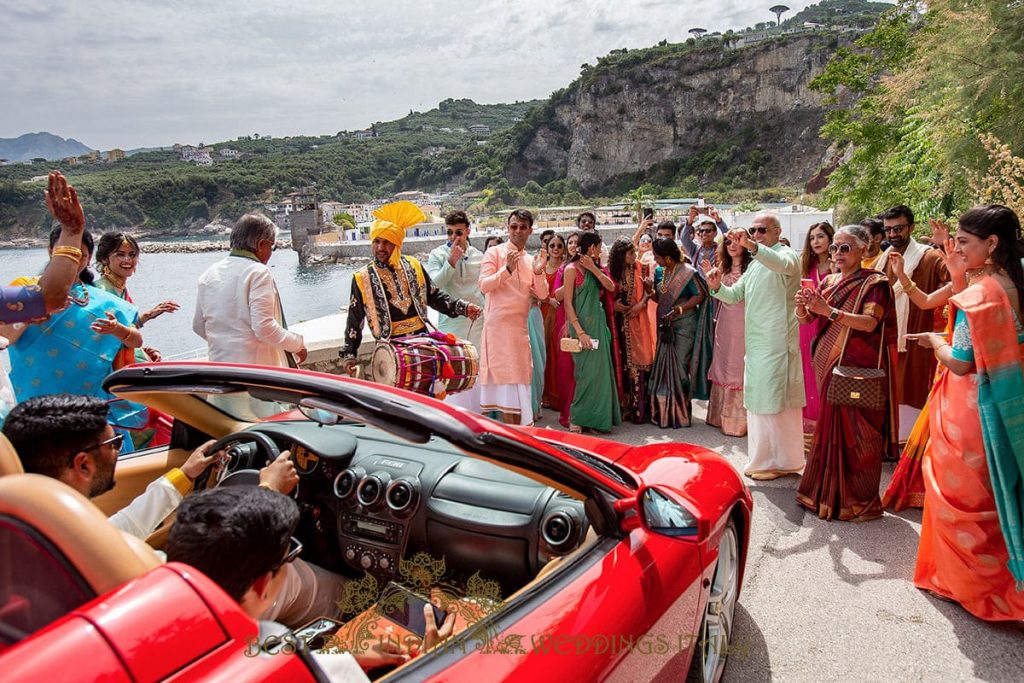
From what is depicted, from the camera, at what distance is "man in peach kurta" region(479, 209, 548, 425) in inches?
233

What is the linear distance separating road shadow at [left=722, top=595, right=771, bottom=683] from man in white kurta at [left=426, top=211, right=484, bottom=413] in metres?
3.19

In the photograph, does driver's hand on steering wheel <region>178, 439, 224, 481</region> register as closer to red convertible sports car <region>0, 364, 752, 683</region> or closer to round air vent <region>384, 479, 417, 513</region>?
red convertible sports car <region>0, 364, 752, 683</region>

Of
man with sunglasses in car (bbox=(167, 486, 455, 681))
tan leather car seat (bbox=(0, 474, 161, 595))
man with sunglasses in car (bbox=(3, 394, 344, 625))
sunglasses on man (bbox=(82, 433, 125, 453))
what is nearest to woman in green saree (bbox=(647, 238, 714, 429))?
man with sunglasses in car (bbox=(3, 394, 344, 625))

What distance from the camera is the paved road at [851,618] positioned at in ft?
8.79

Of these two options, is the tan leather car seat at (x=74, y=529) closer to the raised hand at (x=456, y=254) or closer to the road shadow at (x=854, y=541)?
the road shadow at (x=854, y=541)

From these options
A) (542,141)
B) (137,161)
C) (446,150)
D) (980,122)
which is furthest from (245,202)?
(542,141)

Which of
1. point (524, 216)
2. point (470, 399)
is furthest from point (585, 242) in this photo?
point (470, 399)

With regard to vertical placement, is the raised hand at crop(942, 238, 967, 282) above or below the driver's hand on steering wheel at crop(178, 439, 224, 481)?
above

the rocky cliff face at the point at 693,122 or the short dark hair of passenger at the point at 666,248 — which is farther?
the rocky cliff face at the point at 693,122

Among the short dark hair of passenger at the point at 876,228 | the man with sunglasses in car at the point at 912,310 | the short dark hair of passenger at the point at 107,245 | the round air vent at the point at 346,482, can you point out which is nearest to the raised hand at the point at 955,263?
the man with sunglasses in car at the point at 912,310

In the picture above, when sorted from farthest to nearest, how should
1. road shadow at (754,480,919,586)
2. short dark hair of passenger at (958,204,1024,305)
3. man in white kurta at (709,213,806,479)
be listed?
man in white kurta at (709,213,806,479)
road shadow at (754,480,919,586)
short dark hair of passenger at (958,204,1024,305)

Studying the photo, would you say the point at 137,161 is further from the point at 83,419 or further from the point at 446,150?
the point at 83,419

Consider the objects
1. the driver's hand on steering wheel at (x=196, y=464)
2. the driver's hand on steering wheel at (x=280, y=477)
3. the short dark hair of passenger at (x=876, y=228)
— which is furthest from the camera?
the short dark hair of passenger at (x=876, y=228)

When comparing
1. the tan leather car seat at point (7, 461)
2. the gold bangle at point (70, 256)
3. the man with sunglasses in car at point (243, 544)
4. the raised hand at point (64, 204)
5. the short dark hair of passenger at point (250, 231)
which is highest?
the raised hand at point (64, 204)
